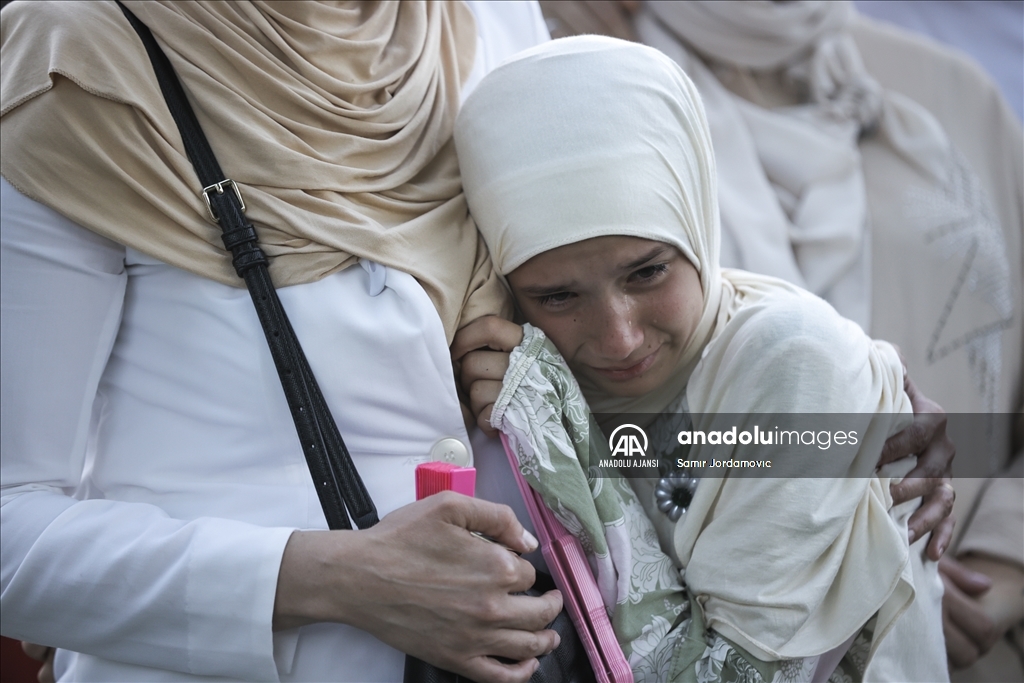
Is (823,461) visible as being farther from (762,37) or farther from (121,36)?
(762,37)

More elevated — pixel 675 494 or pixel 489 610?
pixel 489 610

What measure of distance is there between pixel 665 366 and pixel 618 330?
0.15 m

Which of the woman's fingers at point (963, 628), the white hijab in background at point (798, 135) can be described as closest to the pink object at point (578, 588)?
the woman's fingers at point (963, 628)

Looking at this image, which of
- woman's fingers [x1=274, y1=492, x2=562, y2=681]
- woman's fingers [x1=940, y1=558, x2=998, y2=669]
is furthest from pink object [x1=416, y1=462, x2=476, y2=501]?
woman's fingers [x1=940, y1=558, x2=998, y2=669]

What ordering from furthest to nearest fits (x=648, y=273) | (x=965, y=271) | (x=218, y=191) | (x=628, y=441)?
(x=965, y=271)
(x=628, y=441)
(x=648, y=273)
(x=218, y=191)

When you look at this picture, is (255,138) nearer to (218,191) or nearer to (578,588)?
(218,191)

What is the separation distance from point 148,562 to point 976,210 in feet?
6.71

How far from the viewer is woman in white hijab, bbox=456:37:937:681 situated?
1.11 meters

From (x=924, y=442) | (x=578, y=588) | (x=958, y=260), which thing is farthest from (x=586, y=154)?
(x=958, y=260)

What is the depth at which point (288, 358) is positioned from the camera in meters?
1.06

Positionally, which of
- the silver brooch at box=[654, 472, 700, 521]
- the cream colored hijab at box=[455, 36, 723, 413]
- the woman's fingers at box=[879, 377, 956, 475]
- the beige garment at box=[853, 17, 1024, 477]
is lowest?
the beige garment at box=[853, 17, 1024, 477]

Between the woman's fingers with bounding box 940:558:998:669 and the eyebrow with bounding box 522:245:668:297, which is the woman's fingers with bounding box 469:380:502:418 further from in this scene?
the woman's fingers with bounding box 940:558:998:669

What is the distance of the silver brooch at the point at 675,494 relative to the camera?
125 centimetres

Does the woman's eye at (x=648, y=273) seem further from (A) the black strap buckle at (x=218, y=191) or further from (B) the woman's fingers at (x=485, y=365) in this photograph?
(A) the black strap buckle at (x=218, y=191)
